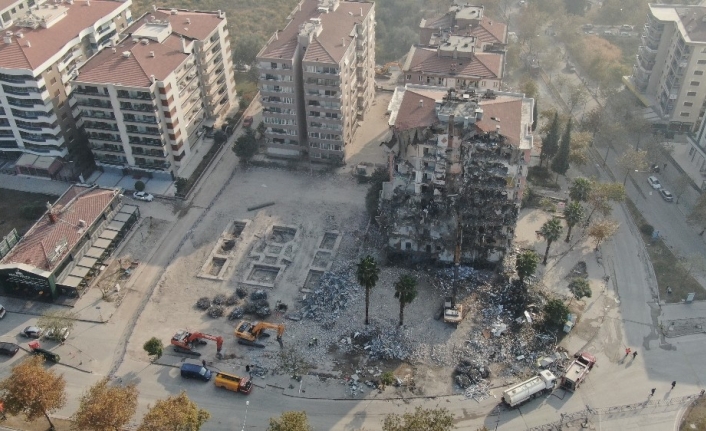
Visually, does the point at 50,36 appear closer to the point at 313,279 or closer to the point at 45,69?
the point at 45,69

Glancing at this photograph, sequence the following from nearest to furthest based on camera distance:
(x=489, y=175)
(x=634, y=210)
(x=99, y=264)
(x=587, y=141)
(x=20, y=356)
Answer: (x=20, y=356) < (x=489, y=175) < (x=99, y=264) < (x=634, y=210) < (x=587, y=141)

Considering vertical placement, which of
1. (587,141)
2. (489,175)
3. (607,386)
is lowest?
(607,386)

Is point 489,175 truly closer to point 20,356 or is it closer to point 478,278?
point 478,278

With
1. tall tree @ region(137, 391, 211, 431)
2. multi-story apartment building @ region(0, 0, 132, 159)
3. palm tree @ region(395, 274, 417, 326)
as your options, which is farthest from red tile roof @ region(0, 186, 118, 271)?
palm tree @ region(395, 274, 417, 326)

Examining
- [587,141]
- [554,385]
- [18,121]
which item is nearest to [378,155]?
[587,141]

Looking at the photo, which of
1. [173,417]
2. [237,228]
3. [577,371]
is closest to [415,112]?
[237,228]

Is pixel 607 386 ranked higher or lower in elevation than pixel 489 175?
lower

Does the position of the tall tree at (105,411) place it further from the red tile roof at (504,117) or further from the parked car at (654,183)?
the parked car at (654,183)

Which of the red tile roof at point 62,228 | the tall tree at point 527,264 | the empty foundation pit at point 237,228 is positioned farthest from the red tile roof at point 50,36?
the tall tree at point 527,264
